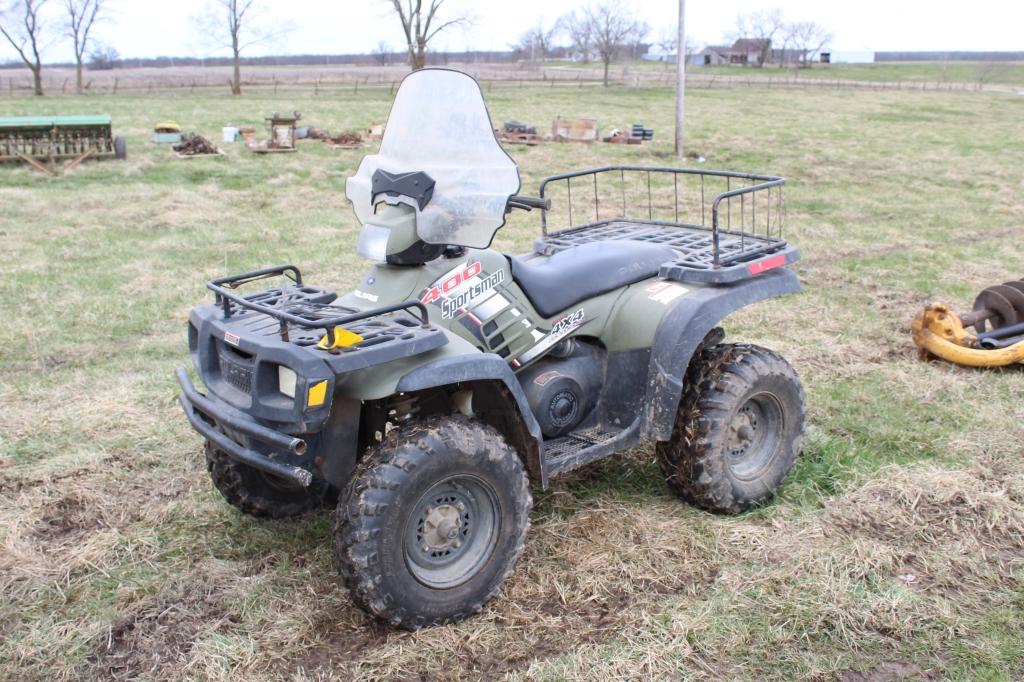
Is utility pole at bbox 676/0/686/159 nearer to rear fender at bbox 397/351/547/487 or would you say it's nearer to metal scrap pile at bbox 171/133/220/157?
metal scrap pile at bbox 171/133/220/157

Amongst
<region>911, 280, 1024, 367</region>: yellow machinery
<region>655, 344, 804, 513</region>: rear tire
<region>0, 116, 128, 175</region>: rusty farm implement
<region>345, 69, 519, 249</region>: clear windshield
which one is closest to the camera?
<region>345, 69, 519, 249</region>: clear windshield

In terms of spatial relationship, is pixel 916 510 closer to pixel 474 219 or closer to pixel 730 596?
pixel 730 596

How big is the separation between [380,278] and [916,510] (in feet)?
8.94

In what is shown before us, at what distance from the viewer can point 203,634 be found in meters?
3.43

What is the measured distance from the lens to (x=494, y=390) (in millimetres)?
3664

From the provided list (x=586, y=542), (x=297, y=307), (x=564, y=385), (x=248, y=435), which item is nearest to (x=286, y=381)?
(x=248, y=435)

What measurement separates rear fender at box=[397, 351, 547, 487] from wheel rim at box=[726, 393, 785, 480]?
43.1 inches

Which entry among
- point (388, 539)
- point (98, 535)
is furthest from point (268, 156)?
point (388, 539)

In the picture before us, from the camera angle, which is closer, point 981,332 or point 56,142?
point 981,332

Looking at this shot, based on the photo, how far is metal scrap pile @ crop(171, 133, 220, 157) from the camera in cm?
1841

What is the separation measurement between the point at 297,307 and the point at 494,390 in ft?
2.78

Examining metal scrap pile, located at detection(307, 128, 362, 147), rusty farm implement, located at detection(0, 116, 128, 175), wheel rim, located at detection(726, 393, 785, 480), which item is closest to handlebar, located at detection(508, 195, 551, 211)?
wheel rim, located at detection(726, 393, 785, 480)

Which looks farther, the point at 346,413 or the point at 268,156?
the point at 268,156

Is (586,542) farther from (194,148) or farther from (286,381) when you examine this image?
(194,148)
